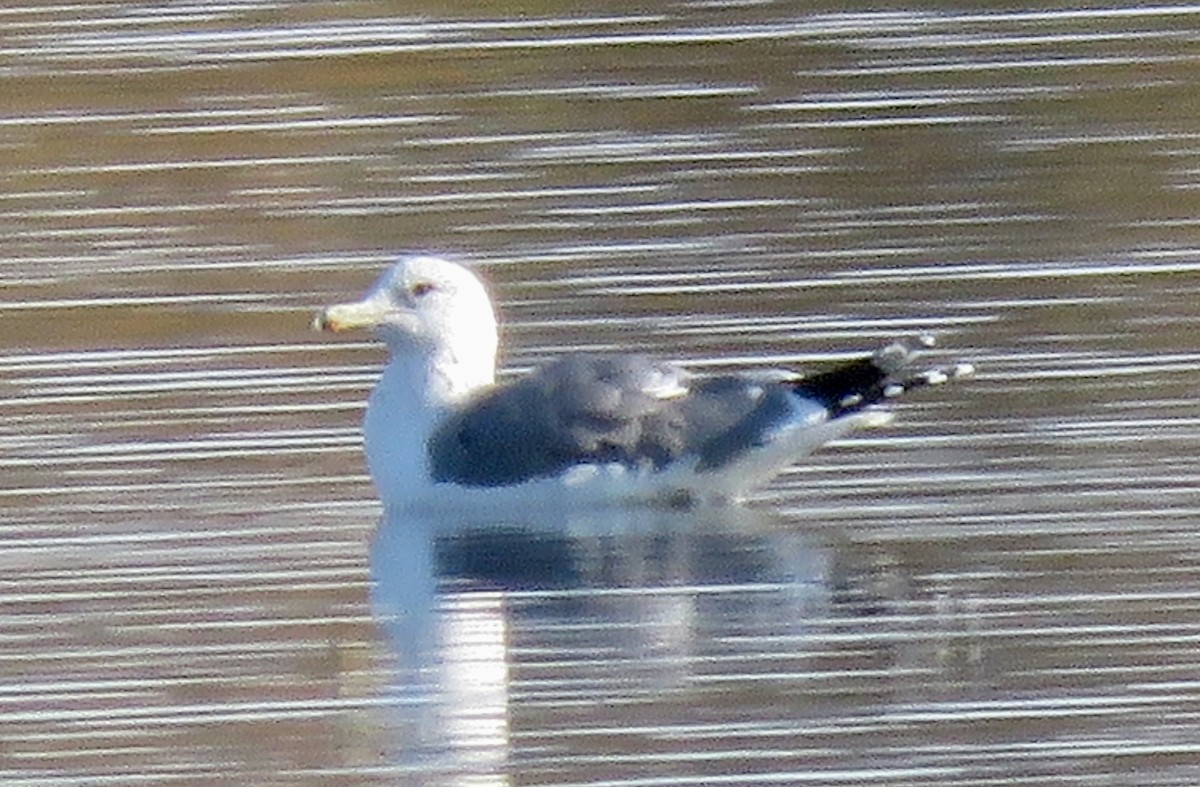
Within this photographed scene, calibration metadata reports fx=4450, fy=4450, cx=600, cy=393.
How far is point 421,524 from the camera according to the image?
39.1 feet

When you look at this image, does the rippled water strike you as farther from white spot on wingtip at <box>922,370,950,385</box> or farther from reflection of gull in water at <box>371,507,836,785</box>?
white spot on wingtip at <box>922,370,950,385</box>

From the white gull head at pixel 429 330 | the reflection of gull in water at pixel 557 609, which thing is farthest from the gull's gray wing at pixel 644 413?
the white gull head at pixel 429 330

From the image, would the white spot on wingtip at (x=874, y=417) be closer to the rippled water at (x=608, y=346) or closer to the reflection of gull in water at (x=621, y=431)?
the reflection of gull in water at (x=621, y=431)

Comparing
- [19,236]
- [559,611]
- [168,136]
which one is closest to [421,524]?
[559,611]

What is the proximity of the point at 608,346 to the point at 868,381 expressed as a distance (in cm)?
166

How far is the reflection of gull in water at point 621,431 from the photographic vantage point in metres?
11.9

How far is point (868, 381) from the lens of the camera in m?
11.9

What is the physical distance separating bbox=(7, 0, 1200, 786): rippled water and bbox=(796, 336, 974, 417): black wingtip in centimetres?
24

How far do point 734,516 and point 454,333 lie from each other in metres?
1.04

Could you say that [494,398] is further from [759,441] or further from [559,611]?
[559,611]

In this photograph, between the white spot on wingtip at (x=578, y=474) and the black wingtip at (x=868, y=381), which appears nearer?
the black wingtip at (x=868, y=381)

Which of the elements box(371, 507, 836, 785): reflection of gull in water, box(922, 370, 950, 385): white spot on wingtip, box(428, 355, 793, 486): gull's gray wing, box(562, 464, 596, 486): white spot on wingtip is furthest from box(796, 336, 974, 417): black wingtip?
box(562, 464, 596, 486): white spot on wingtip

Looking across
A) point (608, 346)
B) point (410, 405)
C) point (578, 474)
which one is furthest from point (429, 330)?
point (608, 346)

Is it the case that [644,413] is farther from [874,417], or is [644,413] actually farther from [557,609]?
[557,609]
